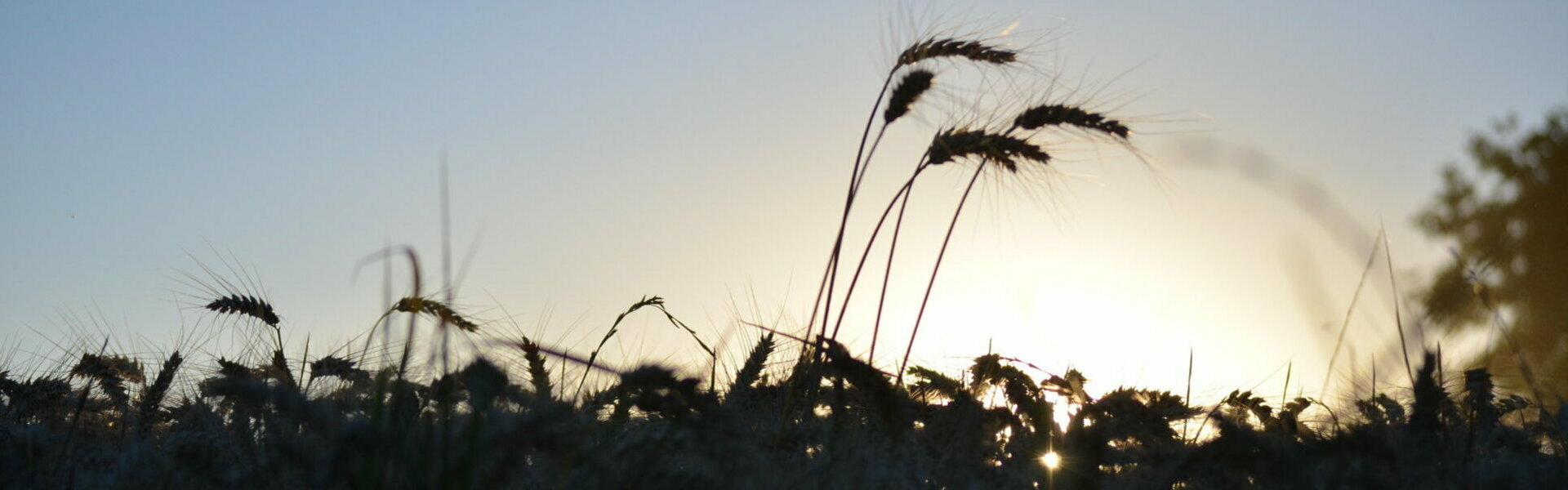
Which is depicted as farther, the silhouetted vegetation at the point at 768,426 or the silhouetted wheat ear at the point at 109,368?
the silhouetted wheat ear at the point at 109,368

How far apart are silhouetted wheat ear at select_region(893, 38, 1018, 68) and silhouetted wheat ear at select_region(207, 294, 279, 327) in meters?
2.39

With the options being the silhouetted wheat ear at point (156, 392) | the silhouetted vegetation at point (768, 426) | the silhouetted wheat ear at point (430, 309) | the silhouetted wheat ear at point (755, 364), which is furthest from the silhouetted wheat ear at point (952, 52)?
the silhouetted wheat ear at point (156, 392)

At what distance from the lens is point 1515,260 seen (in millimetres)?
2379

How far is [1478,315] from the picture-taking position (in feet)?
10.2

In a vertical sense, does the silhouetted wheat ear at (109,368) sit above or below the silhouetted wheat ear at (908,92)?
below

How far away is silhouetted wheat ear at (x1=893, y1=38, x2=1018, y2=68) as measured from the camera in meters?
3.94

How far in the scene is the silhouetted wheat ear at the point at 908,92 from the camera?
3721 millimetres

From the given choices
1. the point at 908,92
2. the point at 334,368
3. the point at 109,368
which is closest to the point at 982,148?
the point at 908,92

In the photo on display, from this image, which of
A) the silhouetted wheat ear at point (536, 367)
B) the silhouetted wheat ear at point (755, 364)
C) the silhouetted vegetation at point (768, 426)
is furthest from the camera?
the silhouetted wheat ear at point (755, 364)

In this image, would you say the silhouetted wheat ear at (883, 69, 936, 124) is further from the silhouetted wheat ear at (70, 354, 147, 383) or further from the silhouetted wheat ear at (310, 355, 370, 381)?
the silhouetted wheat ear at (70, 354, 147, 383)

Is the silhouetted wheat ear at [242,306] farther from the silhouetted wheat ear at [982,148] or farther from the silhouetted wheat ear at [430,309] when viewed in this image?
the silhouetted wheat ear at [982,148]

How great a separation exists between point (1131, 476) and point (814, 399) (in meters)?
1.00

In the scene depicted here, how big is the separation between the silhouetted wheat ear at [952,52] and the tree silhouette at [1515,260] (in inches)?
66.7

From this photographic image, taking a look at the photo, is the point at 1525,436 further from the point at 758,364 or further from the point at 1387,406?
the point at 758,364
